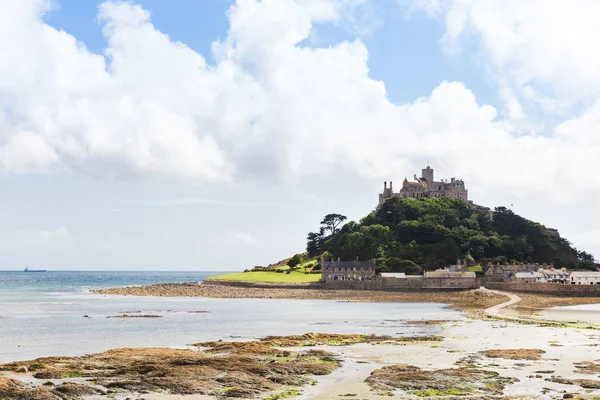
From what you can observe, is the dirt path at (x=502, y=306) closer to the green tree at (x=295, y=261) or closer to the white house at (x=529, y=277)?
the white house at (x=529, y=277)

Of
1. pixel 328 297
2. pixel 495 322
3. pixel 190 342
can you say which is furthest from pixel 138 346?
pixel 328 297

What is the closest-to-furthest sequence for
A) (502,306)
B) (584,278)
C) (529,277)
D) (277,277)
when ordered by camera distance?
(502,306)
(529,277)
(584,278)
(277,277)

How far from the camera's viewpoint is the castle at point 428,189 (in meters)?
151

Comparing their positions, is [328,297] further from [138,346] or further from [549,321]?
[138,346]

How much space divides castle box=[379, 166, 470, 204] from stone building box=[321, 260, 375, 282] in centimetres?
5144

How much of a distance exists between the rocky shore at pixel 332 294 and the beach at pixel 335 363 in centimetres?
2470

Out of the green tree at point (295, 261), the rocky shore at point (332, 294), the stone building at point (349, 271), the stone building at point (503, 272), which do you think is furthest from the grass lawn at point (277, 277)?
the stone building at point (503, 272)

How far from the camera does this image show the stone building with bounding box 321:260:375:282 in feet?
321

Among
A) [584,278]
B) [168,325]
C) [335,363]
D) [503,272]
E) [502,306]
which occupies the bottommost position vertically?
[335,363]

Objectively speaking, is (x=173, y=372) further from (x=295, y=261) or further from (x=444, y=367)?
(x=295, y=261)

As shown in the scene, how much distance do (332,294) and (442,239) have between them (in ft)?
107

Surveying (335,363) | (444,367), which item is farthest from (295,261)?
(444,367)

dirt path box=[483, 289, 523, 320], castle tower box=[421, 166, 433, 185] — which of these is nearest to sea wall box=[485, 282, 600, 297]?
dirt path box=[483, 289, 523, 320]

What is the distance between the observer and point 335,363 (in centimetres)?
2605
